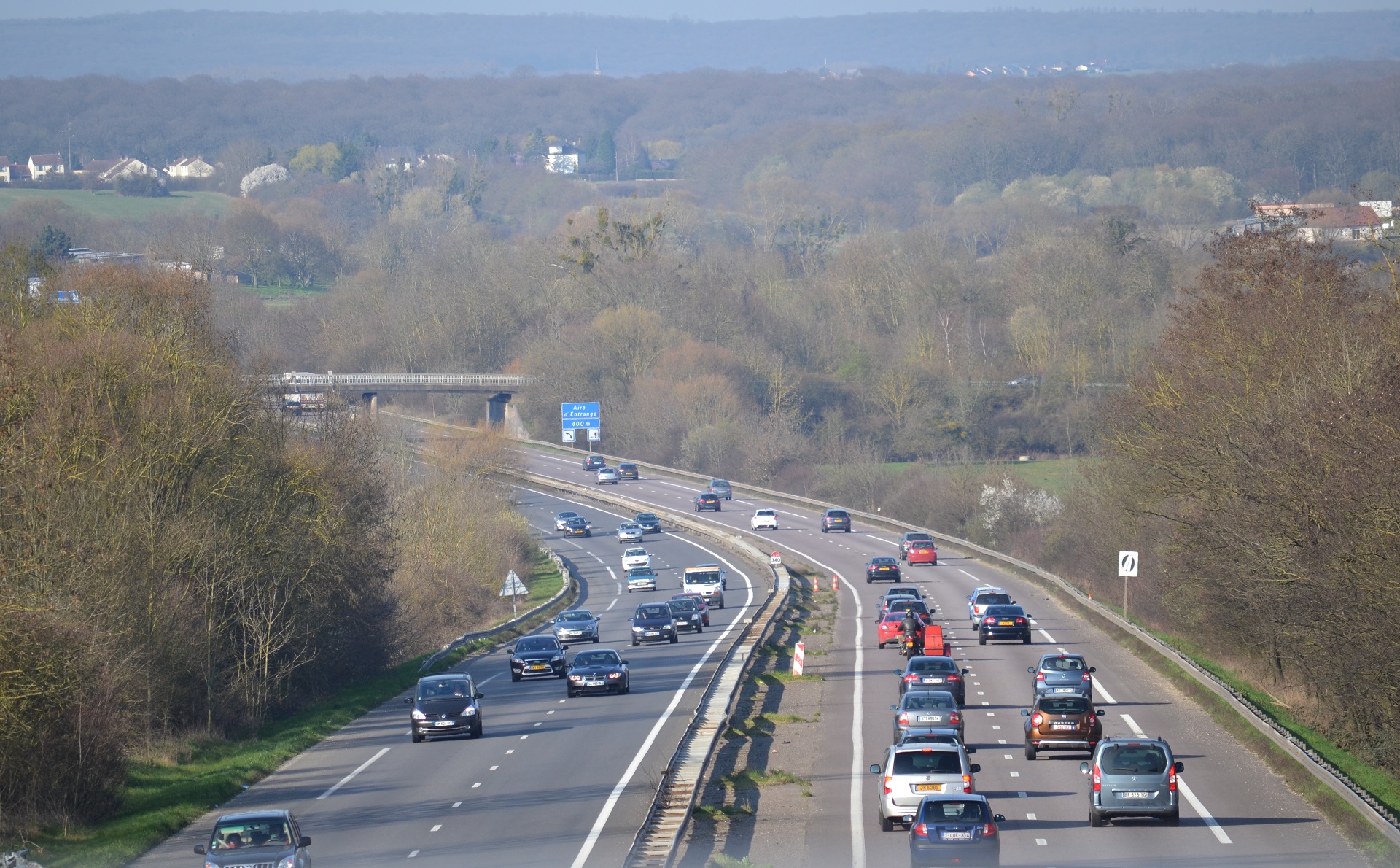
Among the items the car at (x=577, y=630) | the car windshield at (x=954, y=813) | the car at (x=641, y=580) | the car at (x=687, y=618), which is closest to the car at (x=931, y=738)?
the car windshield at (x=954, y=813)

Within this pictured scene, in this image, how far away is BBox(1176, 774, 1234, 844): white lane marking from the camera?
21.5m

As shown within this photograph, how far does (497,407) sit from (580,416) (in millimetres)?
18072

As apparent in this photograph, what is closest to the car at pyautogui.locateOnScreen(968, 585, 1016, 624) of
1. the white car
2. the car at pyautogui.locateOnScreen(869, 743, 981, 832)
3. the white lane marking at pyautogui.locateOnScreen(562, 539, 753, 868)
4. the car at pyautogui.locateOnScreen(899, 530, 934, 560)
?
the white lane marking at pyautogui.locateOnScreen(562, 539, 753, 868)

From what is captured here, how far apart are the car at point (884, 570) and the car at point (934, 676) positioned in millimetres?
30090

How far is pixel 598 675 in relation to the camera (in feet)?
120

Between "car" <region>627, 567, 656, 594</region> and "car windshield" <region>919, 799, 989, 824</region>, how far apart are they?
4838 cm

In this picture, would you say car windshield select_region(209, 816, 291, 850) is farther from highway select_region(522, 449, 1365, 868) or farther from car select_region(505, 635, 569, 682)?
car select_region(505, 635, 569, 682)

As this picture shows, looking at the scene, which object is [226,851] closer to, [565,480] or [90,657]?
[90,657]

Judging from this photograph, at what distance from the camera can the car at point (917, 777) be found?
70.7ft

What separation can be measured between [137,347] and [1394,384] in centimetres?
2559

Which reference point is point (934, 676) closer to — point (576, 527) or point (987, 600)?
point (987, 600)

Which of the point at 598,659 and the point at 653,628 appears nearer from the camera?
the point at 598,659

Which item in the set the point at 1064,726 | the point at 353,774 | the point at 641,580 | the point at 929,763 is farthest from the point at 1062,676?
the point at 641,580

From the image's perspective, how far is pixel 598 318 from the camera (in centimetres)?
12344
